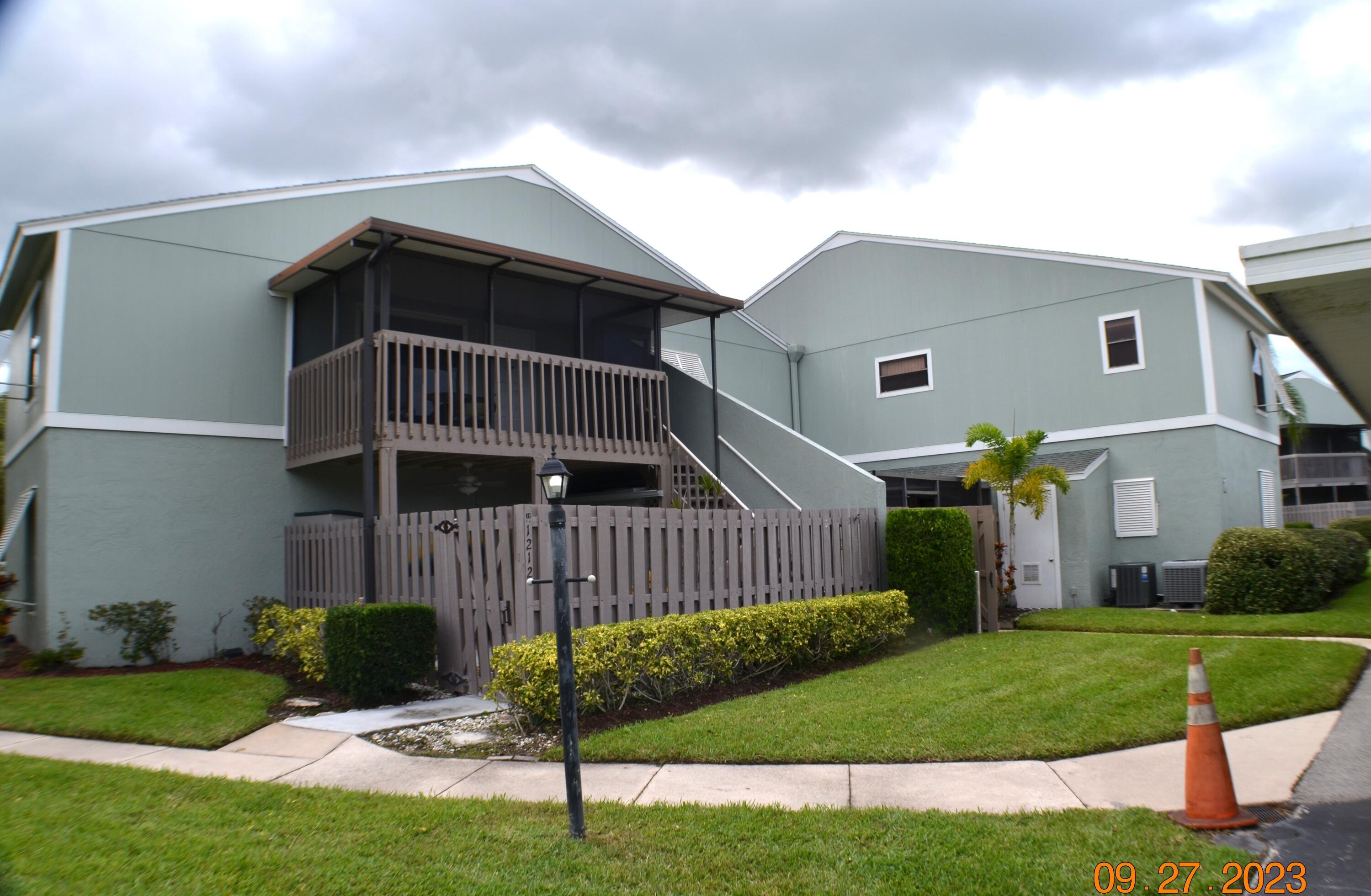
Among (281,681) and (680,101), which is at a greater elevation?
(680,101)

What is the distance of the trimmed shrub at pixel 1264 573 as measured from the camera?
11422 millimetres

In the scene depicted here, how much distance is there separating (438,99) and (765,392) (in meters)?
9.03

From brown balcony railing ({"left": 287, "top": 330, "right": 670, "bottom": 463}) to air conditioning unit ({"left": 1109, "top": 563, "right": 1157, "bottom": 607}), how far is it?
7809mm

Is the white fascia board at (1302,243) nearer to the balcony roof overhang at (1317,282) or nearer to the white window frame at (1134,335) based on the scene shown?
the balcony roof overhang at (1317,282)

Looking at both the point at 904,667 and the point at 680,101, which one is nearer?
the point at 904,667

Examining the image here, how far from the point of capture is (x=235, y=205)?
40.2 ft

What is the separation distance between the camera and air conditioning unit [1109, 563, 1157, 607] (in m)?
14.5

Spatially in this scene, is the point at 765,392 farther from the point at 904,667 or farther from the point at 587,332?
the point at 904,667

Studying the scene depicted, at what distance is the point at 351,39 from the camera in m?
9.95

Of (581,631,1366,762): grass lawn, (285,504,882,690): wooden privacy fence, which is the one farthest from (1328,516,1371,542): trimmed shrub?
(285,504,882,690): wooden privacy fence

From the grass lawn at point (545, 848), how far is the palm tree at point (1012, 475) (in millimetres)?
9898

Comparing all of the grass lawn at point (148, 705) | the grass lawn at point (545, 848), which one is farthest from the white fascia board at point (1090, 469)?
the grass lawn at point (148, 705)

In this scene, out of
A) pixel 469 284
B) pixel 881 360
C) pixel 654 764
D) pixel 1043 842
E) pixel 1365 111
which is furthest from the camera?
pixel 881 360

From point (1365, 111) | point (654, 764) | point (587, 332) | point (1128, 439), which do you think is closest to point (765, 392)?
point (587, 332)
